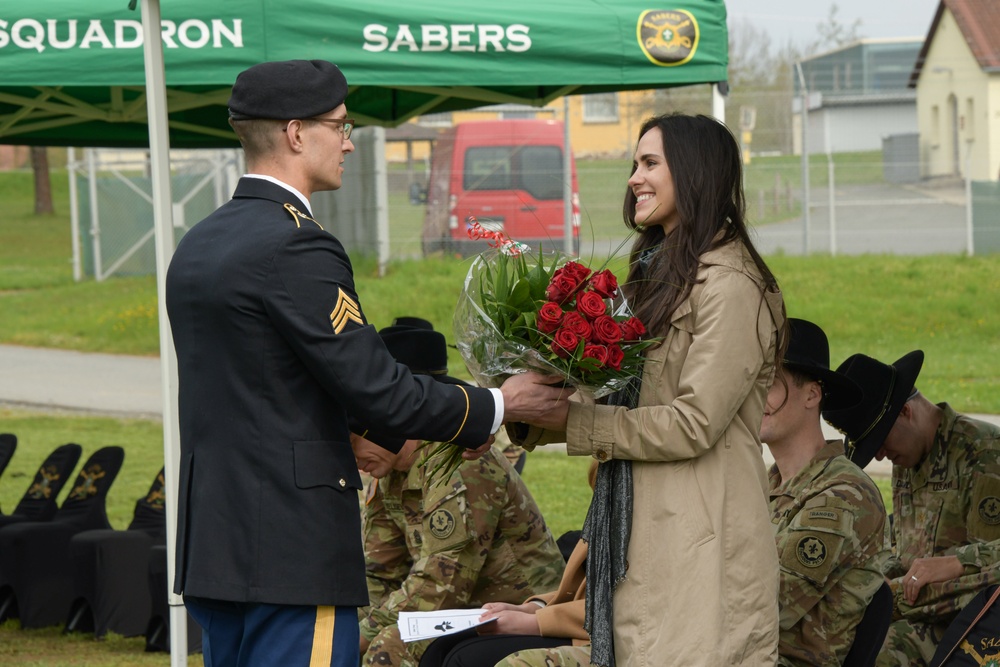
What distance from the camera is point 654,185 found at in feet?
10.1

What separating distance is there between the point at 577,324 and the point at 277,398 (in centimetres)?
67

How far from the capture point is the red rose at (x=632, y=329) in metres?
2.88

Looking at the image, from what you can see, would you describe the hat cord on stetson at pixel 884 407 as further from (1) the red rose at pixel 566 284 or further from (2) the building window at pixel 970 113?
(2) the building window at pixel 970 113

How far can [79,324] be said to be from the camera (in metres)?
18.4

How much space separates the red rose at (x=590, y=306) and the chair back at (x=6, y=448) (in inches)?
199

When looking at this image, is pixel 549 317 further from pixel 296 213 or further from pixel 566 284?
pixel 296 213

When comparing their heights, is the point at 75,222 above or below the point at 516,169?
below

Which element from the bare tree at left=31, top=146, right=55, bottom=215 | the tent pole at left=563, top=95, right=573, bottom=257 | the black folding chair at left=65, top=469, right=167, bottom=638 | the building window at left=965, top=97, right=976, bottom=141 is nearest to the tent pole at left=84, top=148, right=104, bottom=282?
the tent pole at left=563, top=95, right=573, bottom=257

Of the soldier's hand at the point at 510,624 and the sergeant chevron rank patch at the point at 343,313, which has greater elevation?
the sergeant chevron rank patch at the point at 343,313

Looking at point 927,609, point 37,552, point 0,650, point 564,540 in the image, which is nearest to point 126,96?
point 37,552

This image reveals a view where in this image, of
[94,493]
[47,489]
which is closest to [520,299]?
[94,493]

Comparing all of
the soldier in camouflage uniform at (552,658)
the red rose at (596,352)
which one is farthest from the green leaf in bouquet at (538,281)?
the soldier in camouflage uniform at (552,658)

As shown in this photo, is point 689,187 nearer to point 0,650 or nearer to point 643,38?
point 643,38

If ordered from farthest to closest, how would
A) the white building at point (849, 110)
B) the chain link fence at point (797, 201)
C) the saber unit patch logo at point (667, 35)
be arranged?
1. the white building at point (849, 110)
2. the chain link fence at point (797, 201)
3. the saber unit patch logo at point (667, 35)
